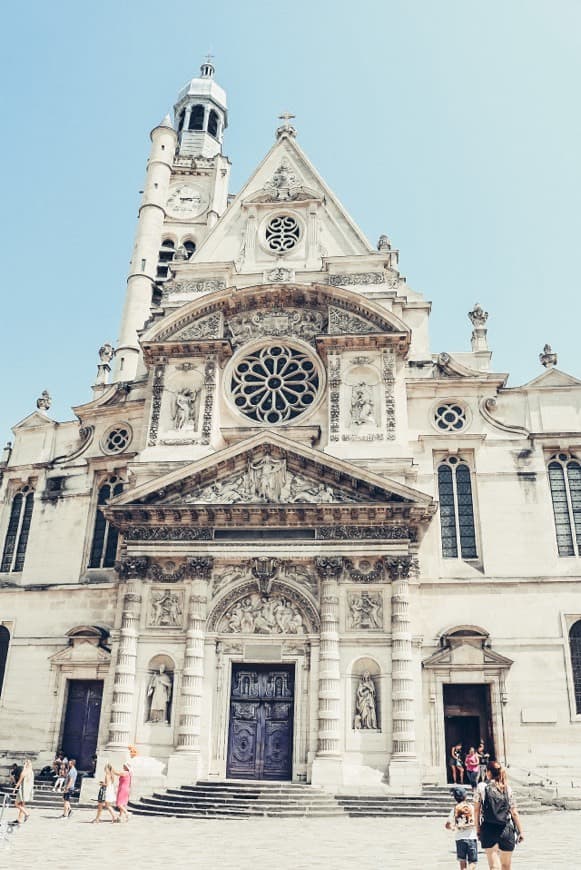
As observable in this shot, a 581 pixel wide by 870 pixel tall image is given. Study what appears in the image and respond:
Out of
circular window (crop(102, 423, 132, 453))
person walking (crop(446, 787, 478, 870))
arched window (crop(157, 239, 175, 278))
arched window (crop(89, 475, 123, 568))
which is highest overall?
arched window (crop(157, 239, 175, 278))

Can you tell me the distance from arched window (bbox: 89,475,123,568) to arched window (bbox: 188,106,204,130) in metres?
27.1

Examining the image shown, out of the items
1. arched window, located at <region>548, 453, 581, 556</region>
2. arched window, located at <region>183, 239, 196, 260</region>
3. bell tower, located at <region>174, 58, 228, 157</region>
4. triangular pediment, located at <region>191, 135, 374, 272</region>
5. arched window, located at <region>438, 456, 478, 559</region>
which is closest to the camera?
arched window, located at <region>548, 453, 581, 556</region>

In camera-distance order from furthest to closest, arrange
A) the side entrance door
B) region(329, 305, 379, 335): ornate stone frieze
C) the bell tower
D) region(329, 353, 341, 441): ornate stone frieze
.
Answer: the bell tower, region(329, 305, 379, 335): ornate stone frieze, region(329, 353, 341, 441): ornate stone frieze, the side entrance door

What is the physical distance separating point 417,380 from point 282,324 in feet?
15.8

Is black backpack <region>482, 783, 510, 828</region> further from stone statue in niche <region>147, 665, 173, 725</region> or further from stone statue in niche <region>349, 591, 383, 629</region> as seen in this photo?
stone statue in niche <region>147, 665, 173, 725</region>

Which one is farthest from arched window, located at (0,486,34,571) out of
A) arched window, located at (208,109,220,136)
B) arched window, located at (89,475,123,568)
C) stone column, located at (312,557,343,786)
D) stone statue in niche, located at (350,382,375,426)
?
arched window, located at (208,109,220,136)

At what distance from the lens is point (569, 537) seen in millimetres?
22109

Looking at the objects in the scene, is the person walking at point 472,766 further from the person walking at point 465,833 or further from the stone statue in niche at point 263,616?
the person walking at point 465,833

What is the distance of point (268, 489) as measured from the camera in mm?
21156

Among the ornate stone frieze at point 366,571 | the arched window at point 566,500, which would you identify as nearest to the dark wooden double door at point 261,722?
the ornate stone frieze at point 366,571

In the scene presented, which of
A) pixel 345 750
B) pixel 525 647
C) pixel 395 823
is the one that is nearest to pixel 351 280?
pixel 525 647

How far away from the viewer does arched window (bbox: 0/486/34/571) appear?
25.4 m

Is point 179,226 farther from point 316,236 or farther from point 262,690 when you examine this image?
point 262,690

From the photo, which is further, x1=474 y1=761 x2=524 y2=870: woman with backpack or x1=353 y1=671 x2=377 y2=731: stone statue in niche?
x1=353 y1=671 x2=377 y2=731: stone statue in niche
